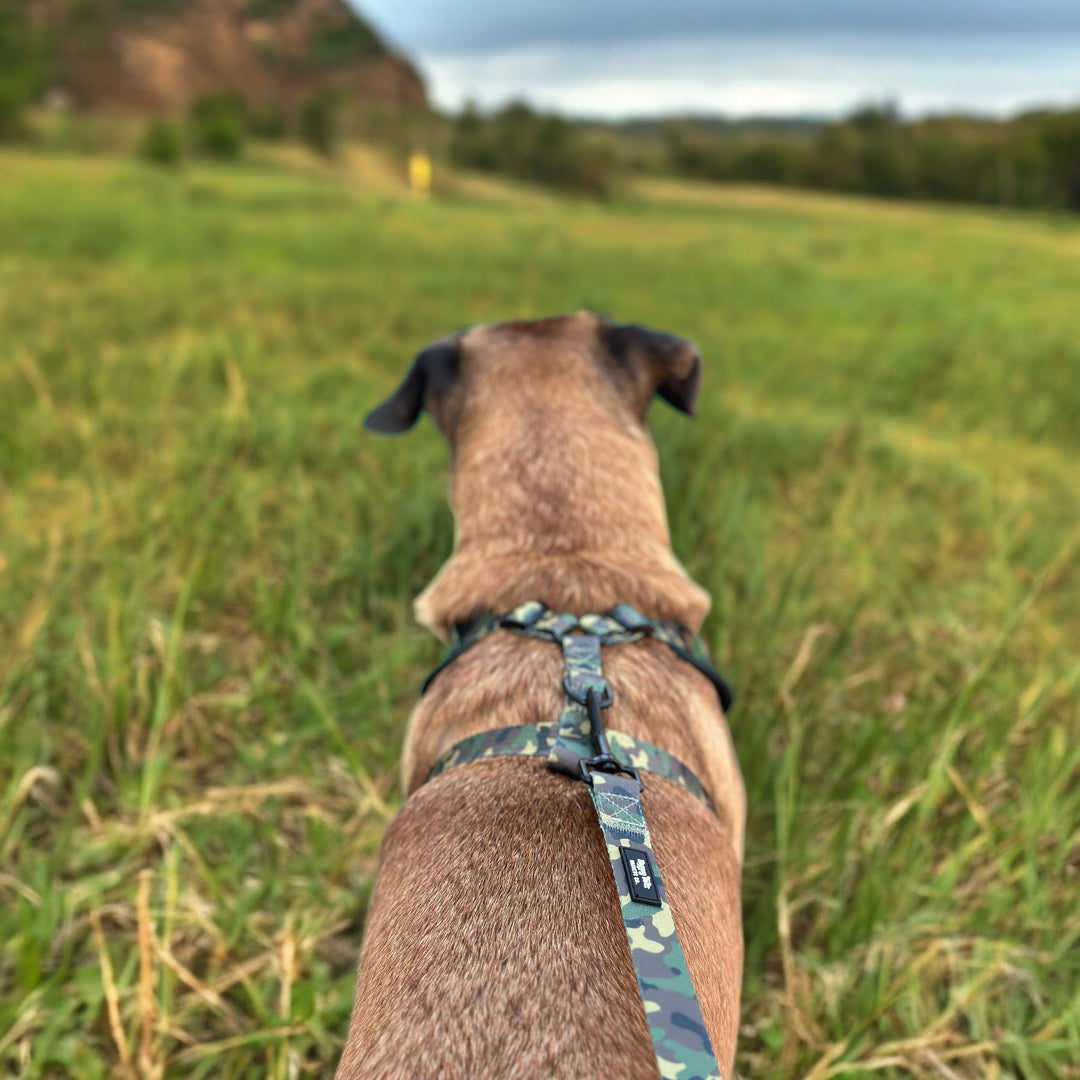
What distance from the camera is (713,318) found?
8984 millimetres

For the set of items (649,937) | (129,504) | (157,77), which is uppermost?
(157,77)

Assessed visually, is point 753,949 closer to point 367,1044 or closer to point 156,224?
point 367,1044

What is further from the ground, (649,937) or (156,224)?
(156,224)

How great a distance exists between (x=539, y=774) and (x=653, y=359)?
1603mm

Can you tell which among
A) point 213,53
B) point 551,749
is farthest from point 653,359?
point 213,53

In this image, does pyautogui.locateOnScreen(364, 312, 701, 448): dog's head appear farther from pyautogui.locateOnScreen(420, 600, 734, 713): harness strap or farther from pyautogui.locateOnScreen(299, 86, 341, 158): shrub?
pyautogui.locateOnScreen(299, 86, 341, 158): shrub

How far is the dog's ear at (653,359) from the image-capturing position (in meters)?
2.71

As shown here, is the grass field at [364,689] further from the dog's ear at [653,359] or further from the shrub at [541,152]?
the shrub at [541,152]

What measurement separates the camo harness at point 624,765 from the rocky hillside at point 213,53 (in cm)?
7788

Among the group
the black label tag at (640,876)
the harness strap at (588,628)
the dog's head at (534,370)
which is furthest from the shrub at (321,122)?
the black label tag at (640,876)

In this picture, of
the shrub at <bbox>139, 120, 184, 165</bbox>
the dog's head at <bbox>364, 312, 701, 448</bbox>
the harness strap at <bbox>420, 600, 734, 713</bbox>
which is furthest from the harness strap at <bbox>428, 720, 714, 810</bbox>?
the shrub at <bbox>139, 120, 184, 165</bbox>

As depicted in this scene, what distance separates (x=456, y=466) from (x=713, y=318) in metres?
7.19

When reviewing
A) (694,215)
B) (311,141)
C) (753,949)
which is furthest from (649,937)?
(311,141)

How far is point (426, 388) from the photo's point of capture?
271 cm
